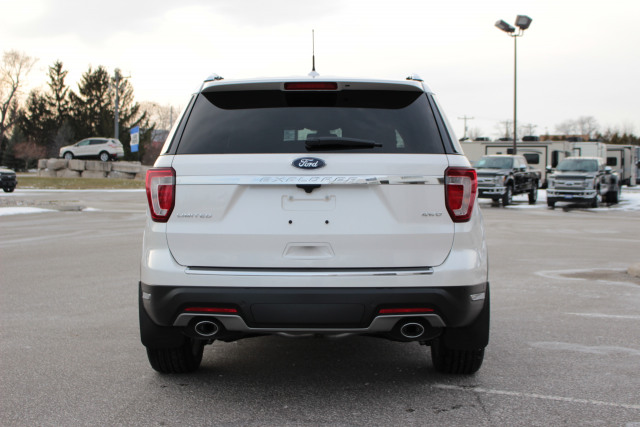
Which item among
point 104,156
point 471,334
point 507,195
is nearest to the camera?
point 471,334

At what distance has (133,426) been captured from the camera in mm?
3697

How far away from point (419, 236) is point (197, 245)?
4.02 ft

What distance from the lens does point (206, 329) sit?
3.98 m

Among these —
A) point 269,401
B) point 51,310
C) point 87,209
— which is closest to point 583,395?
point 269,401

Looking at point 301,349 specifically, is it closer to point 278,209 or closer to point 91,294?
point 278,209

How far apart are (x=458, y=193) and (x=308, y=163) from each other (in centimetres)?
85

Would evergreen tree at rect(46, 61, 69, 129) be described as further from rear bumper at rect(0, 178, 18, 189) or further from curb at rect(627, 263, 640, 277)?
curb at rect(627, 263, 640, 277)

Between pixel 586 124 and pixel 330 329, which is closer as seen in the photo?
pixel 330 329

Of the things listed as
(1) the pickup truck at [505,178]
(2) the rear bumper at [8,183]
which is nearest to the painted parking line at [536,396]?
(1) the pickup truck at [505,178]

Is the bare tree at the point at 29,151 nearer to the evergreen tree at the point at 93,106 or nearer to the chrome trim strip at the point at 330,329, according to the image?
the evergreen tree at the point at 93,106

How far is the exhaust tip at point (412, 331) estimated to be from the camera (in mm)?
3896

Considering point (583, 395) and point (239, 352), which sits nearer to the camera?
point (583, 395)

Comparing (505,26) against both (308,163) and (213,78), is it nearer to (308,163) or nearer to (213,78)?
(213,78)

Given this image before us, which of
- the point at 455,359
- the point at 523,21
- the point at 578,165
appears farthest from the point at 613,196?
the point at 455,359
